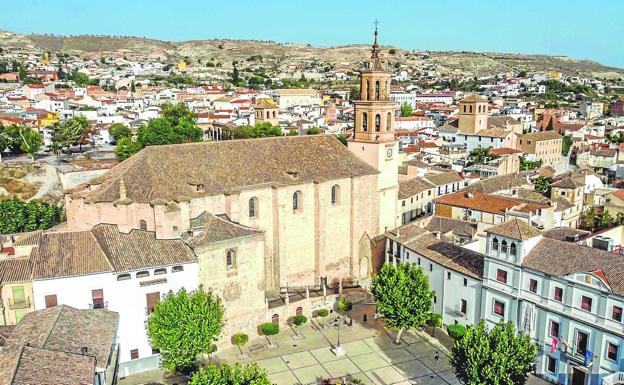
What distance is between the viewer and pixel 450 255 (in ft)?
143

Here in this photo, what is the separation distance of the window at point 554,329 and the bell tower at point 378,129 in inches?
872

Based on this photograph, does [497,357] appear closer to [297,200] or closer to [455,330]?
[455,330]

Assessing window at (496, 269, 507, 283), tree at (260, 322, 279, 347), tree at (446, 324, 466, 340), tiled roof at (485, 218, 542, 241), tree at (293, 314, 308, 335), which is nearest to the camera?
tiled roof at (485, 218, 542, 241)

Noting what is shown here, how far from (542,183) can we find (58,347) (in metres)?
64.3

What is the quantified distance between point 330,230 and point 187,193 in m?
14.6

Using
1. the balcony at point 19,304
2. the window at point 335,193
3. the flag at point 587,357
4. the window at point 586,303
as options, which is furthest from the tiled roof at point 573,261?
the balcony at point 19,304

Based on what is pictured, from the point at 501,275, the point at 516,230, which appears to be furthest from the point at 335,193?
the point at 516,230

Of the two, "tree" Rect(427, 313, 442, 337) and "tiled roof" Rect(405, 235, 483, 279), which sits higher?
"tiled roof" Rect(405, 235, 483, 279)

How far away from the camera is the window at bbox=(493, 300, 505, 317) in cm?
3816

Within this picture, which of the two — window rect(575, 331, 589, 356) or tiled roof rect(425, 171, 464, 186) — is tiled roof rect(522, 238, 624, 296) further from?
tiled roof rect(425, 171, 464, 186)

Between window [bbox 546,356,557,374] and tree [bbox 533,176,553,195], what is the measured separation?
3857 cm

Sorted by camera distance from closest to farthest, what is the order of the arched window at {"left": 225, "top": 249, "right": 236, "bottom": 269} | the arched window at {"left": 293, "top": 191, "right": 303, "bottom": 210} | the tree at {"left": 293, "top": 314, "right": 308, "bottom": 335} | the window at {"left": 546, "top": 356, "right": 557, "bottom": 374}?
the window at {"left": 546, "top": 356, "right": 557, "bottom": 374}
the arched window at {"left": 225, "top": 249, "right": 236, "bottom": 269}
the tree at {"left": 293, "top": 314, "right": 308, "bottom": 335}
the arched window at {"left": 293, "top": 191, "right": 303, "bottom": 210}

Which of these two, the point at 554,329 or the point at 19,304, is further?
the point at 554,329

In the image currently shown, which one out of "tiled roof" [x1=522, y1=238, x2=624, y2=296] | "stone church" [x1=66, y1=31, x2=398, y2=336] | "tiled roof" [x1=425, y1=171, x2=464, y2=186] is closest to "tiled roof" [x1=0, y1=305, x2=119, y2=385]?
"stone church" [x1=66, y1=31, x2=398, y2=336]
